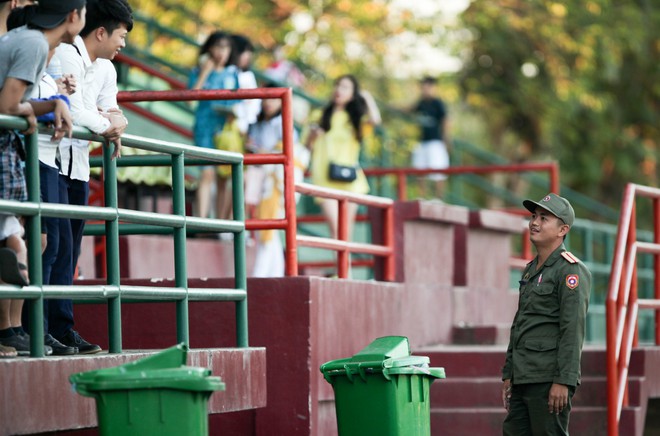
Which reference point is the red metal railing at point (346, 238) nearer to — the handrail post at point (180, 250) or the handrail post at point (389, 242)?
the handrail post at point (389, 242)

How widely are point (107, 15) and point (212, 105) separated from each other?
4839mm

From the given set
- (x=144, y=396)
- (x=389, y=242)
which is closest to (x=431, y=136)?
(x=389, y=242)

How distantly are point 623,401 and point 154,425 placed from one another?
205 inches

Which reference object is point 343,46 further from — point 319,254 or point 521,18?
point 319,254

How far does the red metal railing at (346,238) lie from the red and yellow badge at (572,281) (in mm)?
2243

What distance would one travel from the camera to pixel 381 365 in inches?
287

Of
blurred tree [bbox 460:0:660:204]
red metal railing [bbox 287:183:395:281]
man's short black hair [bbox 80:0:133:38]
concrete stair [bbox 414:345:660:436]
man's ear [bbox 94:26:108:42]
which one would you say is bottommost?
concrete stair [bbox 414:345:660:436]

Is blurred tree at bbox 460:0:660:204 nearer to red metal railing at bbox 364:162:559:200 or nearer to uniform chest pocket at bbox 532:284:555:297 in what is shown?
red metal railing at bbox 364:162:559:200

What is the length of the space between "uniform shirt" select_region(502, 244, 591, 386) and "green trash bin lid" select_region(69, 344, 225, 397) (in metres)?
2.28

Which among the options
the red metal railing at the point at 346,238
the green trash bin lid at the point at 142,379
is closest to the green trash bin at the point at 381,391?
the green trash bin lid at the point at 142,379

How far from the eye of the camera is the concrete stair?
1029cm

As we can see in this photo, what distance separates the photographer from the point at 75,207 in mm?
6734

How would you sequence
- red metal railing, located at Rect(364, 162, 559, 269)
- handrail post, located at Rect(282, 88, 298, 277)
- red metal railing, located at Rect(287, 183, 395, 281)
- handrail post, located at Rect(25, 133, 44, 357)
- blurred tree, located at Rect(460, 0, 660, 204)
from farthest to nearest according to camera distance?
blurred tree, located at Rect(460, 0, 660, 204), red metal railing, located at Rect(364, 162, 559, 269), red metal railing, located at Rect(287, 183, 395, 281), handrail post, located at Rect(282, 88, 298, 277), handrail post, located at Rect(25, 133, 44, 357)

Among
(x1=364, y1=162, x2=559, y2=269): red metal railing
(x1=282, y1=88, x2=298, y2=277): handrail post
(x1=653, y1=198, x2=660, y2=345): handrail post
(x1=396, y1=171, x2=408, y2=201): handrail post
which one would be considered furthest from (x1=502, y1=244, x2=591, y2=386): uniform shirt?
(x1=396, y1=171, x2=408, y2=201): handrail post
